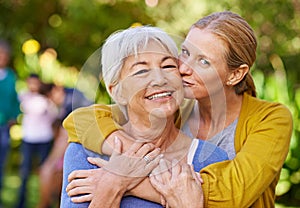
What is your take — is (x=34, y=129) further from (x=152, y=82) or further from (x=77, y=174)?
(x=152, y=82)

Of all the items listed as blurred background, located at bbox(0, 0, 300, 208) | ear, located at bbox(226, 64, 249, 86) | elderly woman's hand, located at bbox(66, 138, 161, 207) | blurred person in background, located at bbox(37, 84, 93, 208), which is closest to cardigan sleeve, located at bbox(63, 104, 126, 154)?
elderly woman's hand, located at bbox(66, 138, 161, 207)

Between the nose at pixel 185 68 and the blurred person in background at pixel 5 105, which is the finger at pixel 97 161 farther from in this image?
the blurred person in background at pixel 5 105

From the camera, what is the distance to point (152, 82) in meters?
2.18

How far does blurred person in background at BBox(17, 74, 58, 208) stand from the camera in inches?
282

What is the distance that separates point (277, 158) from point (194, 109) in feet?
1.53

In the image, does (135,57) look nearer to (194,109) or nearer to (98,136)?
(98,136)

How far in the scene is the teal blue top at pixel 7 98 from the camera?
701cm

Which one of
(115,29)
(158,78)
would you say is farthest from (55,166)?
(158,78)

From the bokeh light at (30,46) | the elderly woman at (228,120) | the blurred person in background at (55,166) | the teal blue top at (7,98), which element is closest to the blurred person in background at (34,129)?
the blurred person in background at (55,166)

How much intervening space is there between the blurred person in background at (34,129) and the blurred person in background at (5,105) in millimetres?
178

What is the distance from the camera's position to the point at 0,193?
24.3 ft

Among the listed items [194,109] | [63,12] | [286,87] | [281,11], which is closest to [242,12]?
[281,11]

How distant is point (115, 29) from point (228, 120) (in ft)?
27.2

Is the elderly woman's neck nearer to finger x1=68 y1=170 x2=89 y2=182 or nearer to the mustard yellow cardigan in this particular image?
the mustard yellow cardigan
